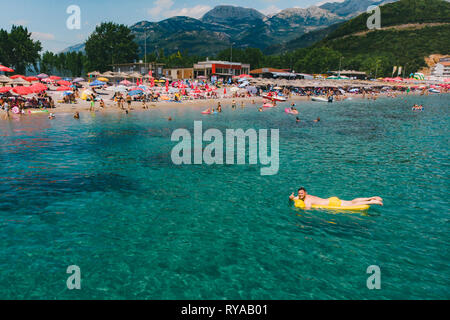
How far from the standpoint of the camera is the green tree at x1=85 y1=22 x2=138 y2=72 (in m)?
111

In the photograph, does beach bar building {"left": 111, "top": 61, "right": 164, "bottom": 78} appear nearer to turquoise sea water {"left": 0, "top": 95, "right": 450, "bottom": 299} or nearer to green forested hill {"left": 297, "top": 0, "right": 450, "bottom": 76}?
turquoise sea water {"left": 0, "top": 95, "right": 450, "bottom": 299}

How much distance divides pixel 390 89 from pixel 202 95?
8578cm

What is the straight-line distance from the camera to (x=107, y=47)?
368 feet

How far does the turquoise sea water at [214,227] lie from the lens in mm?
8438

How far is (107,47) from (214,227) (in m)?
119

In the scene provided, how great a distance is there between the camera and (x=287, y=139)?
2858 cm

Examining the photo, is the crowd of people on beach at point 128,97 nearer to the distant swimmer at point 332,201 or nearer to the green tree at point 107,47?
the distant swimmer at point 332,201

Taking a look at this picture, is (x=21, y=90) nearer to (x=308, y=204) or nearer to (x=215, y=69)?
(x=308, y=204)

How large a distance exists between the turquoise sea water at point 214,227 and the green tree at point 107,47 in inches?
3977

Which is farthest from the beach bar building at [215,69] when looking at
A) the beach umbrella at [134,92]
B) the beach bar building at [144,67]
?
the beach umbrella at [134,92]

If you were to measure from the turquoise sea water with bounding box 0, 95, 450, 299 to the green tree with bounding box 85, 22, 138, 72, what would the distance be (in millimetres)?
101018
